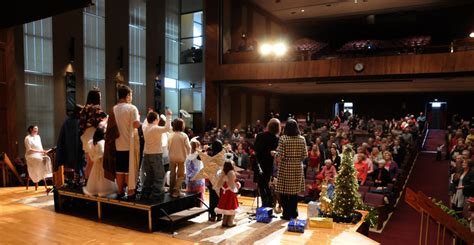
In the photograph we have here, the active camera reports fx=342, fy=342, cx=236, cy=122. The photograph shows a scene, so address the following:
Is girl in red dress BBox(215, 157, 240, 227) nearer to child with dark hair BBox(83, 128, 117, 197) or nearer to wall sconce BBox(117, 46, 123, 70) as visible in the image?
child with dark hair BBox(83, 128, 117, 197)

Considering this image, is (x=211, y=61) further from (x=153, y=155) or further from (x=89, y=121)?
(x=153, y=155)

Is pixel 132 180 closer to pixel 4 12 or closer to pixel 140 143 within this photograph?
pixel 140 143

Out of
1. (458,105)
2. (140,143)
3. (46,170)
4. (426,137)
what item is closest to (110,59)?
(46,170)

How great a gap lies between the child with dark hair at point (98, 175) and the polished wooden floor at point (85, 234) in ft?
1.34

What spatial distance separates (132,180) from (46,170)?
307 centimetres

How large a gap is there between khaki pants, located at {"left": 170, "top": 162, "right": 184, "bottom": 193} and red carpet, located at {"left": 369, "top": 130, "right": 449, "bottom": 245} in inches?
144

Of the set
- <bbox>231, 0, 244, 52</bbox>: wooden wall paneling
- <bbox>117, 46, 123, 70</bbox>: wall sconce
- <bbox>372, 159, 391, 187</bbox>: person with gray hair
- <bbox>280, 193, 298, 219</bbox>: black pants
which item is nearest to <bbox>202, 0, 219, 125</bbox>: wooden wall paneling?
<bbox>231, 0, 244, 52</bbox>: wooden wall paneling

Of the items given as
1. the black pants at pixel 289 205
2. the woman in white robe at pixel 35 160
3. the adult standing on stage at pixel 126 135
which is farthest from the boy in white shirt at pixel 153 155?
the woman in white robe at pixel 35 160

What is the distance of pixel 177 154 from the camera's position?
4625 millimetres

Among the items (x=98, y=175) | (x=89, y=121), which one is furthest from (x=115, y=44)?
(x=98, y=175)

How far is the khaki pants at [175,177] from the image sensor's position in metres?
4.68

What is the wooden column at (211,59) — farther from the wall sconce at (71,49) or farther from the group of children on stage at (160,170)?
the group of children on stage at (160,170)

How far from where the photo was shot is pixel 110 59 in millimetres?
Result: 12680

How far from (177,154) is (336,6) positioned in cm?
1417
